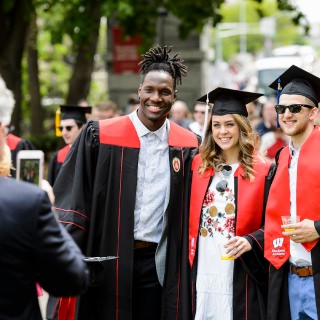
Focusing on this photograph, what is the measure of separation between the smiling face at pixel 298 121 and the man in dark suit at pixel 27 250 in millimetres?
2131

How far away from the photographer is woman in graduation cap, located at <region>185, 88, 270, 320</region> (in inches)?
190

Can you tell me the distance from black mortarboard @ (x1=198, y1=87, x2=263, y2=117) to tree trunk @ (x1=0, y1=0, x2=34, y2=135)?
29.7 feet

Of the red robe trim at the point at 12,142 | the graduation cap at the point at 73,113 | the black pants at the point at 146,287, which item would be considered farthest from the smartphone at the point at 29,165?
the graduation cap at the point at 73,113

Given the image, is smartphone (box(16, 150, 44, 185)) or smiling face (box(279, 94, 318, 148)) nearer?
smartphone (box(16, 150, 44, 185))

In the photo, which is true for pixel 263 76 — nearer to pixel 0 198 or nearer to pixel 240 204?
pixel 240 204

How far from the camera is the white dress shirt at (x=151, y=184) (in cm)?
491

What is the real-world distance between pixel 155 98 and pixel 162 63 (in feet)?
1.10

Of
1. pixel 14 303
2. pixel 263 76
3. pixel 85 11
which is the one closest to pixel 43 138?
pixel 85 11

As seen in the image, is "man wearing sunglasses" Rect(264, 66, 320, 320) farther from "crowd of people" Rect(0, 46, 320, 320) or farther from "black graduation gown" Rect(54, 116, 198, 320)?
"black graduation gown" Rect(54, 116, 198, 320)

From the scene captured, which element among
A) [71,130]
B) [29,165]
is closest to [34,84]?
[71,130]

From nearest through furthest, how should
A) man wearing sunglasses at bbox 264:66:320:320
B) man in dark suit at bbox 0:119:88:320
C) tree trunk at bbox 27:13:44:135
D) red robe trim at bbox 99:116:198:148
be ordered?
man in dark suit at bbox 0:119:88:320 → man wearing sunglasses at bbox 264:66:320:320 → red robe trim at bbox 99:116:198:148 → tree trunk at bbox 27:13:44:135

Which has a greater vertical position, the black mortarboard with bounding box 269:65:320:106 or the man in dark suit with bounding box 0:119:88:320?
the black mortarboard with bounding box 269:65:320:106

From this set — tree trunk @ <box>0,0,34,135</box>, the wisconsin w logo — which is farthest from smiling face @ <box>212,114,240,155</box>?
tree trunk @ <box>0,0,34,135</box>

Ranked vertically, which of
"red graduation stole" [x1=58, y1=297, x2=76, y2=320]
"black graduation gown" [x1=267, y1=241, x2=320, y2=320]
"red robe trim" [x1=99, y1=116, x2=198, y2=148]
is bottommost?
"red graduation stole" [x1=58, y1=297, x2=76, y2=320]
